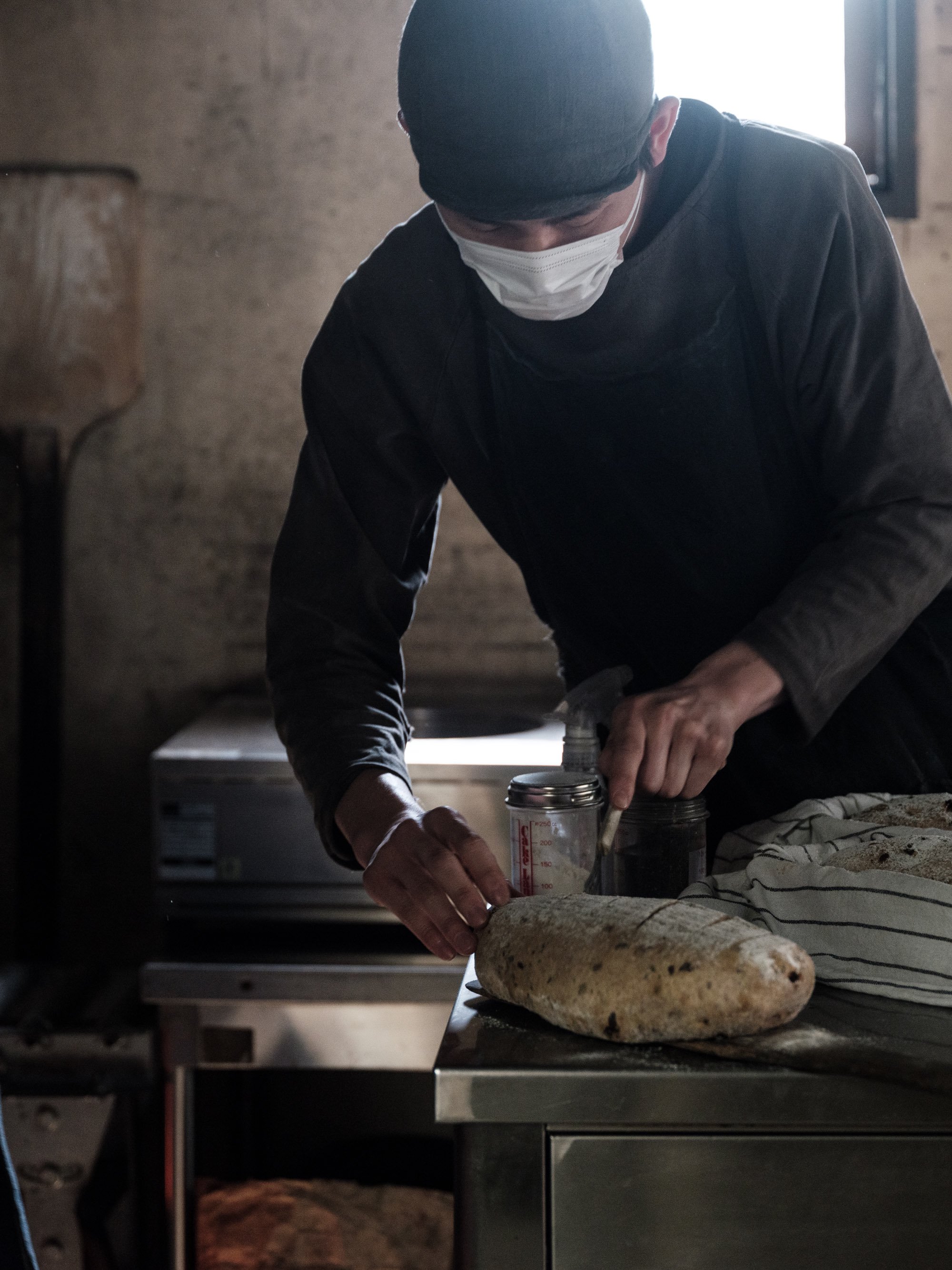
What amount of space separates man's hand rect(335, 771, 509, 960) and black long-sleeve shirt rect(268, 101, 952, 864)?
73 millimetres

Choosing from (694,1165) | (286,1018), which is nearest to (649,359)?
(694,1165)

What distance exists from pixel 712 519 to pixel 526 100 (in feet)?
1.15

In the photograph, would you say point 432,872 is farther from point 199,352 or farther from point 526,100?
point 199,352

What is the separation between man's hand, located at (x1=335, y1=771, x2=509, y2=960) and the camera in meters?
0.77

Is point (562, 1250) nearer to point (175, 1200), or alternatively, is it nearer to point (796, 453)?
point (796, 453)

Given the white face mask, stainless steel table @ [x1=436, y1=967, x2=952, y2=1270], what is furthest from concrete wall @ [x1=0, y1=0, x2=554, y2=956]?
stainless steel table @ [x1=436, y1=967, x2=952, y2=1270]

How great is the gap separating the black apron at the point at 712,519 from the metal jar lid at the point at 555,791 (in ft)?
0.68

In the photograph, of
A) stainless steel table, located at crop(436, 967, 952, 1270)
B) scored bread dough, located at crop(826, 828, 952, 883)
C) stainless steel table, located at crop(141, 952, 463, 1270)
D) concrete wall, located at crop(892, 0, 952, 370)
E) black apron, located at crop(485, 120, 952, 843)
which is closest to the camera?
stainless steel table, located at crop(436, 967, 952, 1270)

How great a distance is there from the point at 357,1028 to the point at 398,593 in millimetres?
799

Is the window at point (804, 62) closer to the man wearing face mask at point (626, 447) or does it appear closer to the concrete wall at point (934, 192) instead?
the concrete wall at point (934, 192)

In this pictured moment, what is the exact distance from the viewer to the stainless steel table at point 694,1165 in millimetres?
584

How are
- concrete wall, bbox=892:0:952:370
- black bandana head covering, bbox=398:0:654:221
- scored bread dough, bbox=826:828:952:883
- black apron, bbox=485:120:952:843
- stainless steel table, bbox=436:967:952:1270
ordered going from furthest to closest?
1. concrete wall, bbox=892:0:952:370
2. black apron, bbox=485:120:952:843
3. black bandana head covering, bbox=398:0:654:221
4. scored bread dough, bbox=826:828:952:883
5. stainless steel table, bbox=436:967:952:1270

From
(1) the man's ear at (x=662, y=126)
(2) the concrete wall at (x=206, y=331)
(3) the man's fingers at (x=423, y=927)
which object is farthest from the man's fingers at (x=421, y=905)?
(2) the concrete wall at (x=206, y=331)

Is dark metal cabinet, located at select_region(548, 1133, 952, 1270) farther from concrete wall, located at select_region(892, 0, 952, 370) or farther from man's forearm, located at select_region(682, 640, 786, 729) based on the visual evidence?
concrete wall, located at select_region(892, 0, 952, 370)
